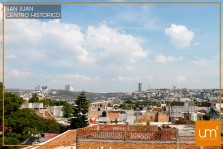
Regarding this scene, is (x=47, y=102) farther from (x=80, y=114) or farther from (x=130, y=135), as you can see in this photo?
(x=130, y=135)

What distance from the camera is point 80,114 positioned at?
24.2 meters

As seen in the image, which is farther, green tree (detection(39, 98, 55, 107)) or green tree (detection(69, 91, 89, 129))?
green tree (detection(39, 98, 55, 107))

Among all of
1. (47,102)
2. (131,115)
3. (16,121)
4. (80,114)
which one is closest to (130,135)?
(16,121)

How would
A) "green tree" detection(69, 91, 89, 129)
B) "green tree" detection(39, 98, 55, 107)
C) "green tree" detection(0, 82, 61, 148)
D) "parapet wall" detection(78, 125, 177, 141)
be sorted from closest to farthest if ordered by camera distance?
1. "parapet wall" detection(78, 125, 177, 141)
2. "green tree" detection(0, 82, 61, 148)
3. "green tree" detection(69, 91, 89, 129)
4. "green tree" detection(39, 98, 55, 107)

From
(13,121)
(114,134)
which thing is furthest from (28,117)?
(114,134)

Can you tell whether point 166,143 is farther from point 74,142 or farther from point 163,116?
point 163,116

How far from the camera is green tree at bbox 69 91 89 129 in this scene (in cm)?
2319

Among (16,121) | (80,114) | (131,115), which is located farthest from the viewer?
(131,115)

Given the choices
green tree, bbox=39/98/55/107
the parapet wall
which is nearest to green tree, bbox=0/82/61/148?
the parapet wall

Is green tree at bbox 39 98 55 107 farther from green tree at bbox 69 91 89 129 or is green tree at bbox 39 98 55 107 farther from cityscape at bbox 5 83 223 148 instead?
green tree at bbox 69 91 89 129

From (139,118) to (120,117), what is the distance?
2.13 meters

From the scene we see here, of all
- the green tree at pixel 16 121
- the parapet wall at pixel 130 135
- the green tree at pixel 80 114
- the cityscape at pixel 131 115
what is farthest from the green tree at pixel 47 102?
the parapet wall at pixel 130 135

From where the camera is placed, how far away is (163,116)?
1091 inches

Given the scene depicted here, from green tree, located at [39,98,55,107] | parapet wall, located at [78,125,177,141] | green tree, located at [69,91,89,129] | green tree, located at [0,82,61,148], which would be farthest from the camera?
green tree, located at [39,98,55,107]
